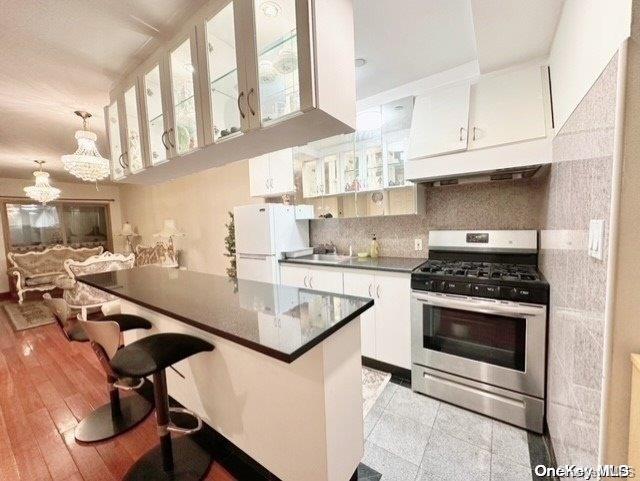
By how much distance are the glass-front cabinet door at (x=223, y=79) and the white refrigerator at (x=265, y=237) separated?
147 cm

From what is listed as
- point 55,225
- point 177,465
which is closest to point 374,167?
point 177,465

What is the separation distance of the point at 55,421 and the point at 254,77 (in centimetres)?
265

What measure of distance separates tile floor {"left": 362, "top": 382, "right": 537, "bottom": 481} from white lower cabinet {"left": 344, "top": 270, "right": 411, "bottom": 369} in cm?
37

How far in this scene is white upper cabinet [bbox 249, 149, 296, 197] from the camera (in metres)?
3.10

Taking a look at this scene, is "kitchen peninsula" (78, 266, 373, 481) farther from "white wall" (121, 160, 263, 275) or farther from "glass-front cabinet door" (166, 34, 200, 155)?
"white wall" (121, 160, 263, 275)

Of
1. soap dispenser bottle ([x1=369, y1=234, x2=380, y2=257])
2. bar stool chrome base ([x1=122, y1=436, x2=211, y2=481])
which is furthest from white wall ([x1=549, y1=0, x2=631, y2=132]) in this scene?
bar stool chrome base ([x1=122, y1=436, x2=211, y2=481])

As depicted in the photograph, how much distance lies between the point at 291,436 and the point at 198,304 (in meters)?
0.74

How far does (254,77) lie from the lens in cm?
123

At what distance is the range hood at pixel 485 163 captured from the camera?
5.41 feet

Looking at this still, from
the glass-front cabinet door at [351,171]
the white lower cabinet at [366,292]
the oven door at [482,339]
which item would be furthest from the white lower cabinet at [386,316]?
the glass-front cabinet door at [351,171]

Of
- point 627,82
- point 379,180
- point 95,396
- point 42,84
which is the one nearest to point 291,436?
point 627,82

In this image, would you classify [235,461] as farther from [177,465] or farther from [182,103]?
[182,103]

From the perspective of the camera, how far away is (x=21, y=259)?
528 cm

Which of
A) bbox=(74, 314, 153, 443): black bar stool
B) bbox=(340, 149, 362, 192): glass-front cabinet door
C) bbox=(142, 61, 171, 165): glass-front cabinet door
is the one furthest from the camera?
bbox=(340, 149, 362, 192): glass-front cabinet door
